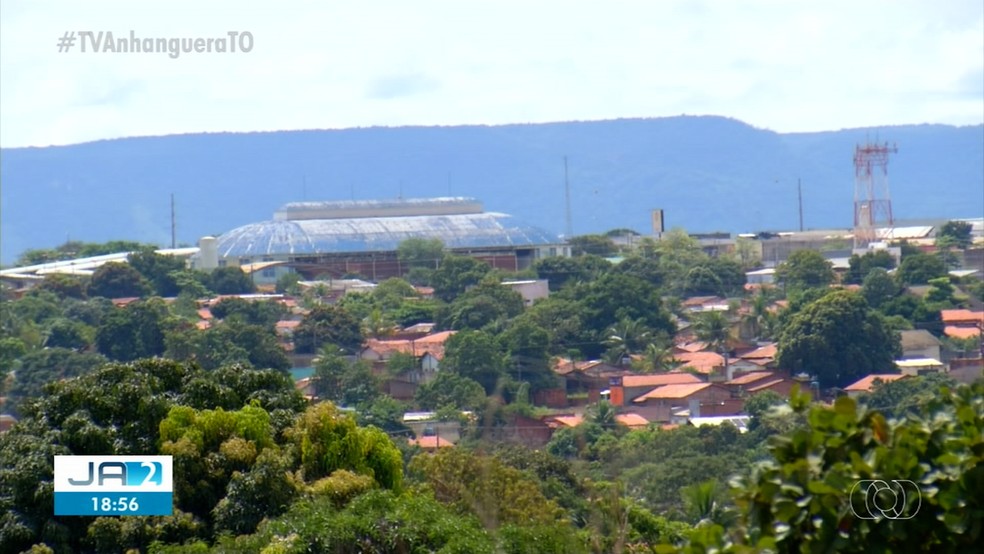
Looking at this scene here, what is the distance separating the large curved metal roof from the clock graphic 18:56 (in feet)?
169

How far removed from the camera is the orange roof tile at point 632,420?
92.8 ft

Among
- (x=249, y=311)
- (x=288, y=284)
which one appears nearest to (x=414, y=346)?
(x=249, y=311)

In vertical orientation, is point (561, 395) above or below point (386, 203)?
below

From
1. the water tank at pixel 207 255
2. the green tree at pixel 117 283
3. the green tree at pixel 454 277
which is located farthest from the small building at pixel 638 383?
the water tank at pixel 207 255

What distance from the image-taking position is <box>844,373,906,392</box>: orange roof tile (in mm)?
30906

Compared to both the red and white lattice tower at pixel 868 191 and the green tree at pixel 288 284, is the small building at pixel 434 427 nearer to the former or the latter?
the green tree at pixel 288 284

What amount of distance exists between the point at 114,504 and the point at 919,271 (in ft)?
126

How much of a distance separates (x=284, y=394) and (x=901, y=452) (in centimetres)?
985

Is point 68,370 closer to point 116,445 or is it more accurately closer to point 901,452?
point 116,445

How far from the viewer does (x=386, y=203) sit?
241ft

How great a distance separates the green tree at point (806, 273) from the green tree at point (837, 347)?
464 inches

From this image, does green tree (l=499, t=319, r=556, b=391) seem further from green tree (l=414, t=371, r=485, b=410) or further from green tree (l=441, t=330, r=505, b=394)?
green tree (l=414, t=371, r=485, b=410)

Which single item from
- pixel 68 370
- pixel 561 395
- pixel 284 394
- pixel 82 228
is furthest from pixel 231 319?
pixel 82 228

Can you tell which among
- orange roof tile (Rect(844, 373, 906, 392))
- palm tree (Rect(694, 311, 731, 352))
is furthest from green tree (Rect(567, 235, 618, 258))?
orange roof tile (Rect(844, 373, 906, 392))
